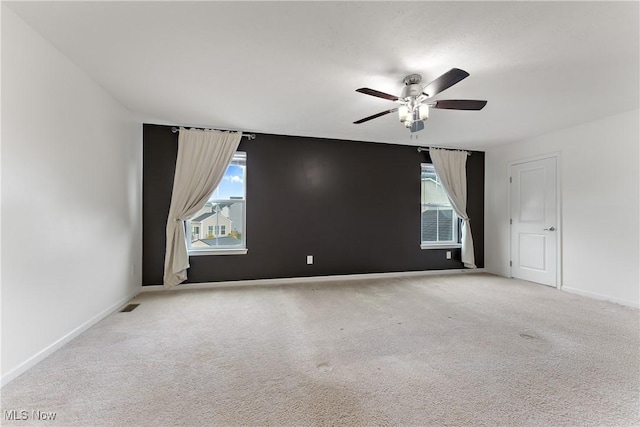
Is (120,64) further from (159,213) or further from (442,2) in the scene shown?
(442,2)

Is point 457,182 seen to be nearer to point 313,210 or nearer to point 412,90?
point 313,210

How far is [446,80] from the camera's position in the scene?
2.06 metres

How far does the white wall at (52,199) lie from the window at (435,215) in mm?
4775

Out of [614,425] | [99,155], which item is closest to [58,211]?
[99,155]

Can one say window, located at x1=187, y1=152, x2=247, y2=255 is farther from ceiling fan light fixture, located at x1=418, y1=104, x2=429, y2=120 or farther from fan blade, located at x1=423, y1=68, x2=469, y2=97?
fan blade, located at x1=423, y1=68, x2=469, y2=97

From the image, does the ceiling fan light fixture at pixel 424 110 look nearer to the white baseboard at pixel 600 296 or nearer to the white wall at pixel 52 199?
the white wall at pixel 52 199

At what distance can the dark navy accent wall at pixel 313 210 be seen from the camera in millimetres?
4031

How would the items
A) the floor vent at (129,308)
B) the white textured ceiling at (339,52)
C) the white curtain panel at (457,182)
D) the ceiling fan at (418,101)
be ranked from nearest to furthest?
the white textured ceiling at (339,52), the ceiling fan at (418,101), the floor vent at (129,308), the white curtain panel at (457,182)

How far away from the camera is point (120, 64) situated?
7.85 feet

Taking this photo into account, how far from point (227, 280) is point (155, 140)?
2.33 m

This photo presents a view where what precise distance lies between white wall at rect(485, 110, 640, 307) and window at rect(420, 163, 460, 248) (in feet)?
5.09

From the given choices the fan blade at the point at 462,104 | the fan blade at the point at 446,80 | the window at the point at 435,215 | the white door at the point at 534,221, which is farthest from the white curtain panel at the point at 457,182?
the fan blade at the point at 446,80
